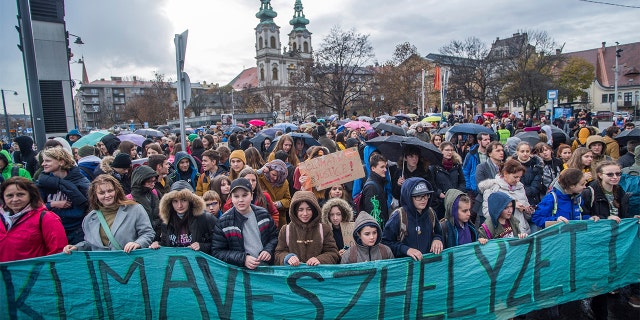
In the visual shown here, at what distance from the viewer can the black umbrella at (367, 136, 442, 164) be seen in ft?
17.7

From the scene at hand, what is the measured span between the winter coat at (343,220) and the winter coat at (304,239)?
21 cm

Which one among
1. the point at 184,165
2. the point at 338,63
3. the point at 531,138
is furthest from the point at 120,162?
the point at 338,63

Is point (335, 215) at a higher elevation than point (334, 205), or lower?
lower

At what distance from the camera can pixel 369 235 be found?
351 cm

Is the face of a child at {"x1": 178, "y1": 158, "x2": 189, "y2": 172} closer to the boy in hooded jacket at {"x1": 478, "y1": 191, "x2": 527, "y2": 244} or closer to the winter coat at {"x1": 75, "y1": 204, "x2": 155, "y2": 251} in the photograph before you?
the winter coat at {"x1": 75, "y1": 204, "x2": 155, "y2": 251}

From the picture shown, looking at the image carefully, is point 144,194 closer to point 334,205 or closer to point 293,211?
point 293,211

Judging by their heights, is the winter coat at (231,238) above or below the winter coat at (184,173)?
below

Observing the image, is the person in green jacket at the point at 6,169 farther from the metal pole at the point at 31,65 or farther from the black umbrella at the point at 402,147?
the black umbrella at the point at 402,147

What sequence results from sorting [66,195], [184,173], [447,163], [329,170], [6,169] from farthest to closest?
[184,173] < [447,163] < [6,169] < [329,170] < [66,195]

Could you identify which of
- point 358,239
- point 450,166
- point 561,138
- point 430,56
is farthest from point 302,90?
point 430,56

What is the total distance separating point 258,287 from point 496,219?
2549mm

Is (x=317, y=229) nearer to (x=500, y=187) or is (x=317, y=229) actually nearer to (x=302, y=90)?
(x=500, y=187)

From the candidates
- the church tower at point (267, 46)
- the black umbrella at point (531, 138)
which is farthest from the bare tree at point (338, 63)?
the church tower at point (267, 46)

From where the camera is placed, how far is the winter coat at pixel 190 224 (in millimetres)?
3836
